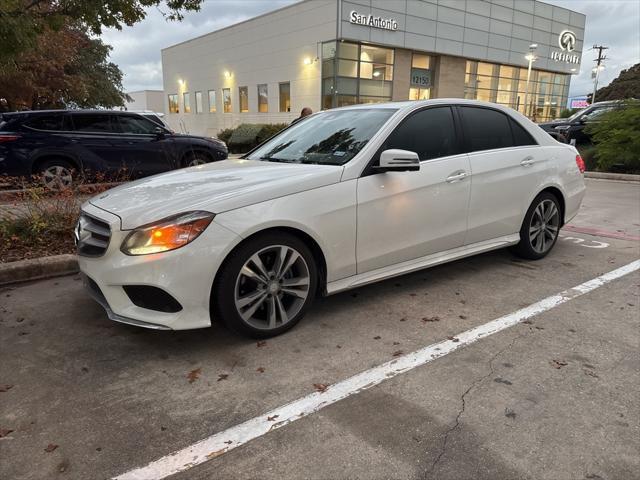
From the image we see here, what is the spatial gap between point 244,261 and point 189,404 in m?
0.96

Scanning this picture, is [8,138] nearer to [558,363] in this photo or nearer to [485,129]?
[485,129]

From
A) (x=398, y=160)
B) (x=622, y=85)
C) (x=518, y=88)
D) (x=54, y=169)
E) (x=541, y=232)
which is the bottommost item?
(x=541, y=232)

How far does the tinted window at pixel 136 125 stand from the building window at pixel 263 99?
76.8 feet

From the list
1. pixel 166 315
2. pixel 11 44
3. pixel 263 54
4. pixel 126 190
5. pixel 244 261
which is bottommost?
pixel 166 315

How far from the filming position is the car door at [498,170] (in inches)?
177

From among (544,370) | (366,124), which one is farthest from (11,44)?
(544,370)

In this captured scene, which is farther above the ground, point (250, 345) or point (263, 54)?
point (263, 54)

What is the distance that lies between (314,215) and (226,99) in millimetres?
35395

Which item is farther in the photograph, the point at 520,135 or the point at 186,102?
the point at 186,102

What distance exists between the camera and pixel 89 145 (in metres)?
9.16

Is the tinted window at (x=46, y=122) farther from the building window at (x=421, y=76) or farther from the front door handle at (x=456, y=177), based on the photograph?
the building window at (x=421, y=76)

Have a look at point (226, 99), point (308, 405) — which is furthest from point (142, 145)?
point (226, 99)

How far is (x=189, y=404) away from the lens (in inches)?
106

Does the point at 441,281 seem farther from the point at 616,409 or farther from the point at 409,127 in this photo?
the point at 616,409
